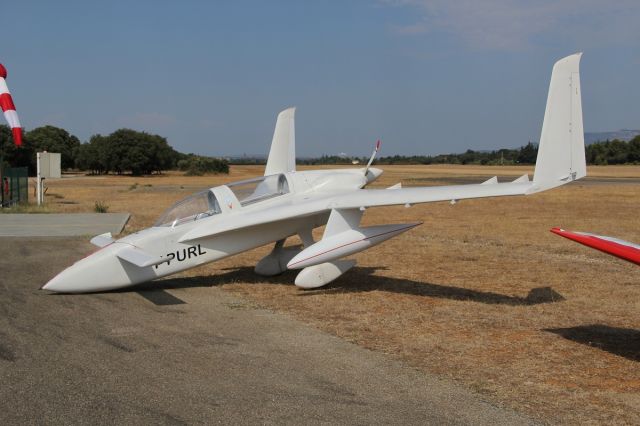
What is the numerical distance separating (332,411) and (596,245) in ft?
12.1

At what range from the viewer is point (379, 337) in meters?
8.88

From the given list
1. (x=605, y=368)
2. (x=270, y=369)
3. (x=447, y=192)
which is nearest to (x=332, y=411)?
(x=270, y=369)

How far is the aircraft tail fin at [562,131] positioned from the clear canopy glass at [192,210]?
5829mm

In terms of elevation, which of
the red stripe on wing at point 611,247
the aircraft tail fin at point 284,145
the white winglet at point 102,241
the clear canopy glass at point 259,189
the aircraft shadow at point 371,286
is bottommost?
the aircraft shadow at point 371,286

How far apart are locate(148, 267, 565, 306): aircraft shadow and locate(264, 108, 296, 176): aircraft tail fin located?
2854 mm

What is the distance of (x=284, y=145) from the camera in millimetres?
16047

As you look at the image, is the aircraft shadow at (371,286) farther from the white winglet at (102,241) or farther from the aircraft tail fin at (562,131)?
the aircraft tail fin at (562,131)

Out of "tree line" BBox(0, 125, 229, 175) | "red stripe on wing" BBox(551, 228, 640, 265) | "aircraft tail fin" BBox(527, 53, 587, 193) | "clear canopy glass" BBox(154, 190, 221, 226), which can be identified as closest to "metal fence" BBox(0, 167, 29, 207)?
"clear canopy glass" BBox(154, 190, 221, 226)

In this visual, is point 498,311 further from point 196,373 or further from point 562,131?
point 196,373

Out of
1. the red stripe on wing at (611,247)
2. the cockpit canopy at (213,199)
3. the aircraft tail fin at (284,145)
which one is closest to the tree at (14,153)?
the aircraft tail fin at (284,145)

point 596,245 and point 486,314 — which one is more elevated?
point 596,245

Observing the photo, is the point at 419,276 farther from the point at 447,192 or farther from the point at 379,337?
the point at 379,337

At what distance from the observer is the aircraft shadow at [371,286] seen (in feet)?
37.7

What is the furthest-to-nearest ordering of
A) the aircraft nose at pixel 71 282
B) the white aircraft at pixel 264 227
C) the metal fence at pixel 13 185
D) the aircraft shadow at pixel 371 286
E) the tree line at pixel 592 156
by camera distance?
the tree line at pixel 592 156, the metal fence at pixel 13 185, the aircraft shadow at pixel 371 286, the aircraft nose at pixel 71 282, the white aircraft at pixel 264 227
